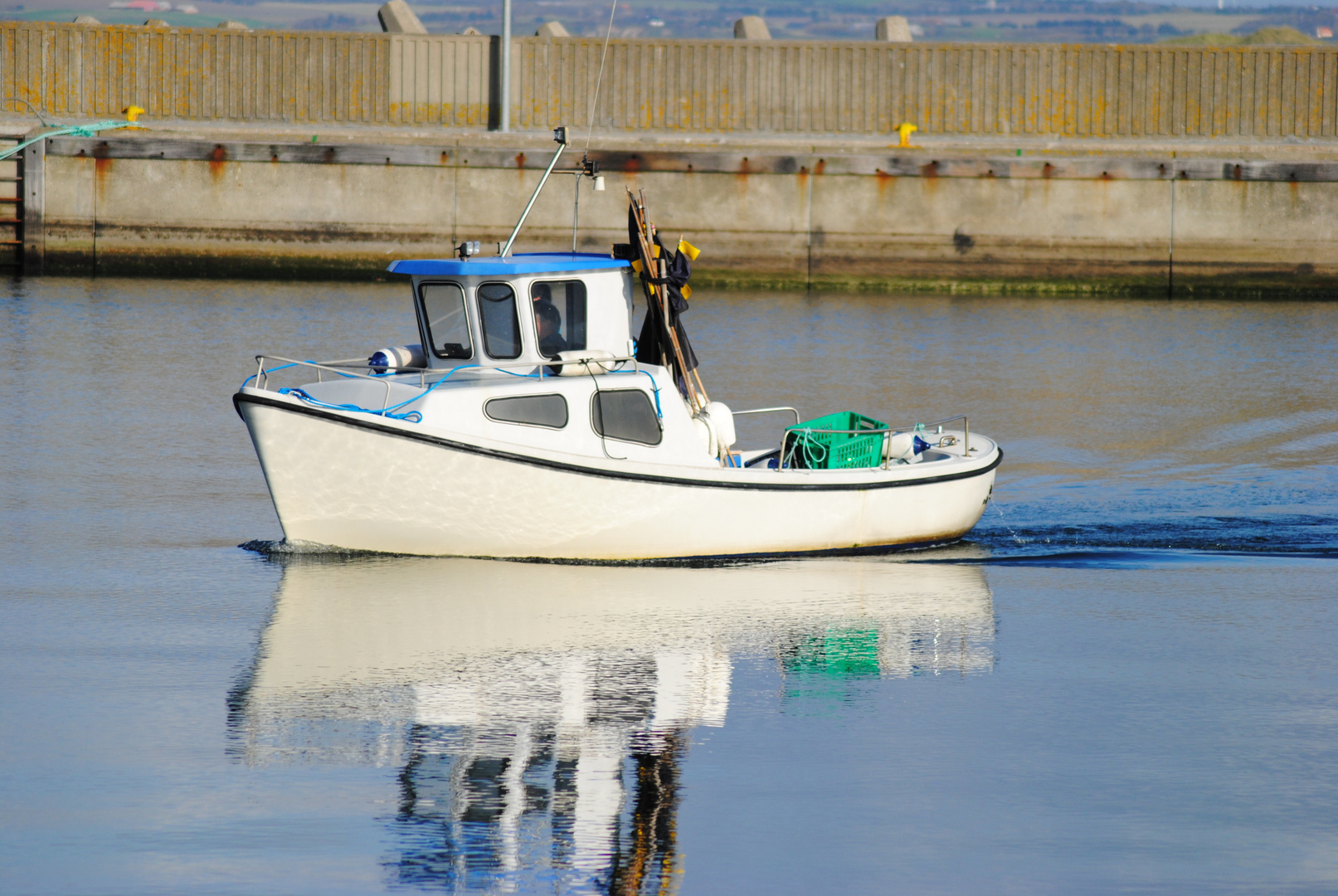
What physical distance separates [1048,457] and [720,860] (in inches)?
393

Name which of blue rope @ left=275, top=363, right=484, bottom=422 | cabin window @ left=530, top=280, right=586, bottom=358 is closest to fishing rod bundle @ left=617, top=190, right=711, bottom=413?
cabin window @ left=530, top=280, right=586, bottom=358

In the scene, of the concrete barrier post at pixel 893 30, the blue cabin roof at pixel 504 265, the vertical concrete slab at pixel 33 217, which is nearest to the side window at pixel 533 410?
the blue cabin roof at pixel 504 265

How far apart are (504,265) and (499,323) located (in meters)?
0.41

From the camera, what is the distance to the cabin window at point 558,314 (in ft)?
36.2

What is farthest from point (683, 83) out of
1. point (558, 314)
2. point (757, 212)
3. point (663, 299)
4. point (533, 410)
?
point (533, 410)

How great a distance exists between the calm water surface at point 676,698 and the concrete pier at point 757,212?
1532 cm

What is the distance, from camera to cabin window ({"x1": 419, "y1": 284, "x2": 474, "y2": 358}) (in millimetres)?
11047

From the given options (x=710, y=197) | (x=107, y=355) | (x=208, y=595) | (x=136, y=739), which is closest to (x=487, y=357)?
(x=208, y=595)

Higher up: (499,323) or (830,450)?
(499,323)

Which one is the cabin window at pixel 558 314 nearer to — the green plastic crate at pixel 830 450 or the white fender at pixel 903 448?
the green plastic crate at pixel 830 450

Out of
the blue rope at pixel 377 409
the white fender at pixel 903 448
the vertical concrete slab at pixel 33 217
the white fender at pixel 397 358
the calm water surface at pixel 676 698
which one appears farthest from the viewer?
the vertical concrete slab at pixel 33 217

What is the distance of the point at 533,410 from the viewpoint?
34.8 ft

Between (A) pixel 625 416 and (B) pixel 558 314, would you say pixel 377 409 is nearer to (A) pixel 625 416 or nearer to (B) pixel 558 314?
(B) pixel 558 314

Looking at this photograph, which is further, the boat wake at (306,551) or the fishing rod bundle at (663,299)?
the fishing rod bundle at (663,299)
